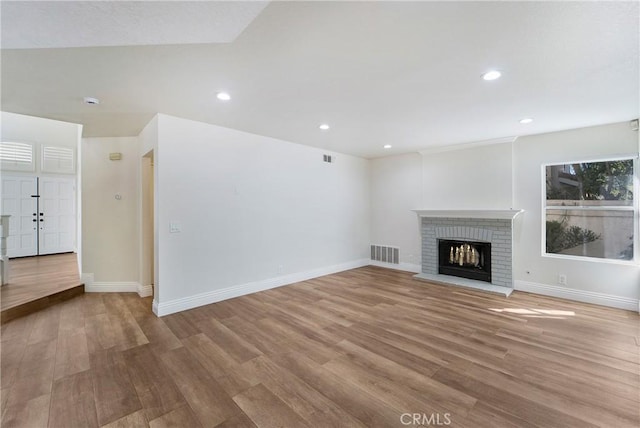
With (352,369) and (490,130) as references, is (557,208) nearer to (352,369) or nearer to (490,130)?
(490,130)

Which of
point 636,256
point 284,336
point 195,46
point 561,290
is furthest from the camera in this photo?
point 561,290

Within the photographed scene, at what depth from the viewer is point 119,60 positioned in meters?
2.15

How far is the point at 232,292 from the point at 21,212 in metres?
6.50

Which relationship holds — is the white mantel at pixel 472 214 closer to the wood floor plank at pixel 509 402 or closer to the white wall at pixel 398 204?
the white wall at pixel 398 204

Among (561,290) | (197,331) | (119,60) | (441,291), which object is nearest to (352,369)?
(197,331)

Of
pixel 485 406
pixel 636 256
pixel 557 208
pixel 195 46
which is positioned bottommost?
pixel 485 406

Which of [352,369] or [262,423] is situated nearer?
[262,423]

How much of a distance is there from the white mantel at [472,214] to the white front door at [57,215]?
884 cm

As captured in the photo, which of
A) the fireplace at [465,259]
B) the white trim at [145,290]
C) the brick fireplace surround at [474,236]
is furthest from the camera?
the fireplace at [465,259]

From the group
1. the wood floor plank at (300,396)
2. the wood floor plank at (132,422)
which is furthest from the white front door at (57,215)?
the wood floor plank at (300,396)

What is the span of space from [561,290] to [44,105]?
7.40 meters

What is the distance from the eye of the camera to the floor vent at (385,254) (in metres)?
6.02

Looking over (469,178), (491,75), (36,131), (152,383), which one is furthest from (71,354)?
(36,131)

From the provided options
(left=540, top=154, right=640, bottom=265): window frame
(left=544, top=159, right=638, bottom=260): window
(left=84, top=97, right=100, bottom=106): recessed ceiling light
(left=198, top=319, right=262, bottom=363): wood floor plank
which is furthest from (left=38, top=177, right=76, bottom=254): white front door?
(left=544, top=159, right=638, bottom=260): window
